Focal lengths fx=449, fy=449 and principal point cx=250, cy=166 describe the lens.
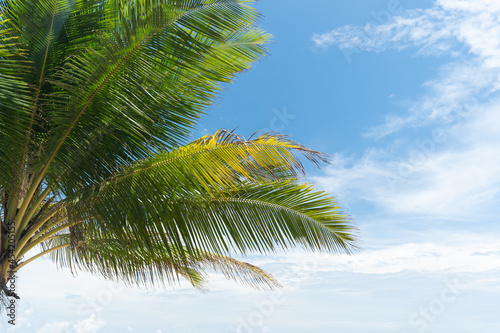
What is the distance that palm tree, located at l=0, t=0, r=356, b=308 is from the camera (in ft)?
15.6

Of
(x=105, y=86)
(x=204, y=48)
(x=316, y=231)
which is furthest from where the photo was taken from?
(x=316, y=231)

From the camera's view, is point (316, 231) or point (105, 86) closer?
point (105, 86)

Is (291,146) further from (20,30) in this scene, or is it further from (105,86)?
(20,30)

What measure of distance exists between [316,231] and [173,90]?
2642mm

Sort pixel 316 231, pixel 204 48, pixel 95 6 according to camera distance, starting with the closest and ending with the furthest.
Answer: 1. pixel 204 48
2. pixel 95 6
3. pixel 316 231

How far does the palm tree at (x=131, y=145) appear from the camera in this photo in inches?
187

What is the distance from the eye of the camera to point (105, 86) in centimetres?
473

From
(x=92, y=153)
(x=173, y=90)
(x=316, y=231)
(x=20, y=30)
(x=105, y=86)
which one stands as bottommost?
(x=316, y=231)

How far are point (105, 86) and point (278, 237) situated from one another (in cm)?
281

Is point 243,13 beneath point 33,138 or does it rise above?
above

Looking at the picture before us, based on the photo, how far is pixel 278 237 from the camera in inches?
230

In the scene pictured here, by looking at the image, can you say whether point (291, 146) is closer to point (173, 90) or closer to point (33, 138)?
point (173, 90)

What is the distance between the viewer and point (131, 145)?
5.42 metres

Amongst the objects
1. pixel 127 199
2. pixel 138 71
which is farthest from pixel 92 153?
pixel 138 71
